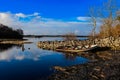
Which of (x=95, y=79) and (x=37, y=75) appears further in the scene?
(x=37, y=75)

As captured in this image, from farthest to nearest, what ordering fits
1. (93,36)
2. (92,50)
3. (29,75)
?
1. (93,36)
2. (92,50)
3. (29,75)

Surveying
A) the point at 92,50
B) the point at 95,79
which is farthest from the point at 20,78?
the point at 92,50

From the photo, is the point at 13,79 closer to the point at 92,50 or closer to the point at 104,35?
the point at 92,50

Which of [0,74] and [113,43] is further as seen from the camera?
[113,43]

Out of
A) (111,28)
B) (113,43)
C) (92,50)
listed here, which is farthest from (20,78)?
(111,28)

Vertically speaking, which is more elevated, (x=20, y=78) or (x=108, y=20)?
(x=108, y=20)

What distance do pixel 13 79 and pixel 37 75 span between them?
229cm

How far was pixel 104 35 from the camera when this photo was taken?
57156 millimetres

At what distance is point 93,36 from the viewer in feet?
197

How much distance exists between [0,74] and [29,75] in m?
2.85

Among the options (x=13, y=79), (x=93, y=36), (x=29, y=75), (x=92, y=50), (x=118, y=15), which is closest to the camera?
(x=13, y=79)

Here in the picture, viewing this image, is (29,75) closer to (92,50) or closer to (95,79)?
(95,79)

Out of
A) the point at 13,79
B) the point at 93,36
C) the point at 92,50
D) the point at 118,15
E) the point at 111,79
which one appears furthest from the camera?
the point at 93,36

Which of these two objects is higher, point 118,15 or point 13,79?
point 118,15
